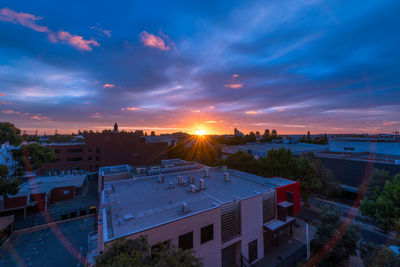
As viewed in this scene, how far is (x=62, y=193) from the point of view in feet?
114

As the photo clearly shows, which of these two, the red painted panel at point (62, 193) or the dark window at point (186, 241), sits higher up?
the dark window at point (186, 241)

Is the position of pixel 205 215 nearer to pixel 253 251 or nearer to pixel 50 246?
pixel 253 251

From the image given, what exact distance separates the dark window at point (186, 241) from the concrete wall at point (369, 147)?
51118 mm

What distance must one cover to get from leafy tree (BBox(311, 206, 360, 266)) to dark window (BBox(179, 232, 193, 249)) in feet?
43.7

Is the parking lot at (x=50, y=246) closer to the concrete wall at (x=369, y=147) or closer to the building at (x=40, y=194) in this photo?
the building at (x=40, y=194)

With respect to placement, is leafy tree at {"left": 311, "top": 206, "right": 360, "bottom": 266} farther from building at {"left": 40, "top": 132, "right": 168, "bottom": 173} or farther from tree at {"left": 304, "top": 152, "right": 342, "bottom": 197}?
building at {"left": 40, "top": 132, "right": 168, "bottom": 173}

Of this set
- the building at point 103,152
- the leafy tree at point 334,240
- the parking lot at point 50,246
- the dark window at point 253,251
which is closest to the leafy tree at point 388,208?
the leafy tree at point 334,240

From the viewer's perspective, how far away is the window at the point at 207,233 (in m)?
13.6

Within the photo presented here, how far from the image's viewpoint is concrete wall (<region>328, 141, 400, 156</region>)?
122ft

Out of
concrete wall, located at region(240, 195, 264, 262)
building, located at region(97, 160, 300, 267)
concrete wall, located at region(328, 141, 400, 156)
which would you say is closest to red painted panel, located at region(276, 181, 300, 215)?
building, located at region(97, 160, 300, 267)

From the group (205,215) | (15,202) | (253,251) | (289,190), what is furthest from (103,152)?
(289,190)

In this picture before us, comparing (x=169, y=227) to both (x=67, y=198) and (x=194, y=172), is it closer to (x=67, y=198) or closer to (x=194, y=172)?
(x=194, y=172)

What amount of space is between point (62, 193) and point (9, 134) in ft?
57.7

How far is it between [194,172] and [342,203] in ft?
93.4
